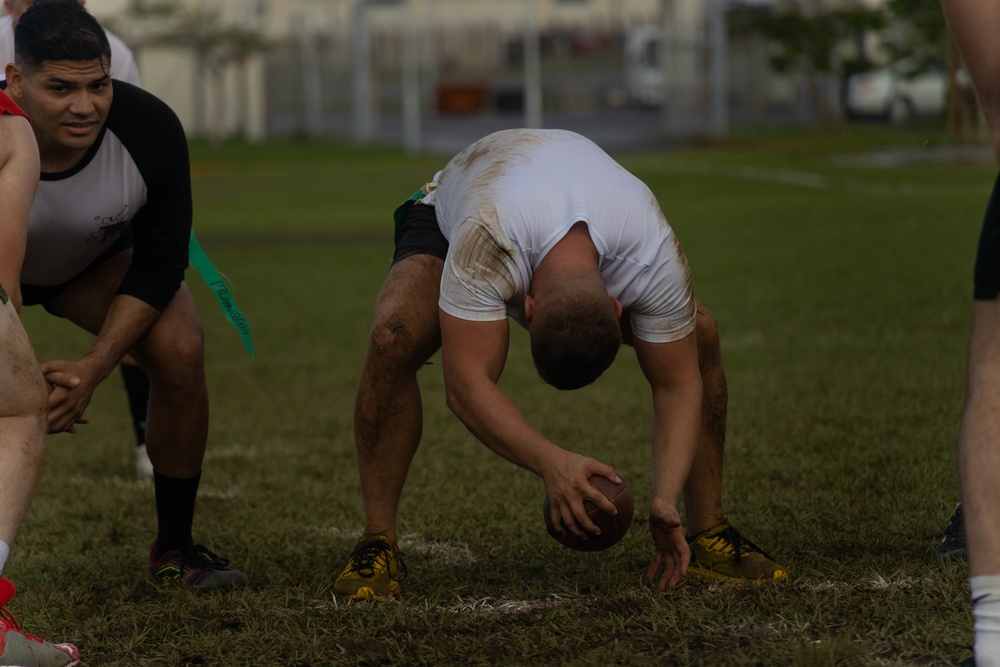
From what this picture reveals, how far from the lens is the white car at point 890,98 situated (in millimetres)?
39438

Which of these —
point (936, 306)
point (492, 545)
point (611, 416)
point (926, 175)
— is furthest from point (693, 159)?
point (492, 545)

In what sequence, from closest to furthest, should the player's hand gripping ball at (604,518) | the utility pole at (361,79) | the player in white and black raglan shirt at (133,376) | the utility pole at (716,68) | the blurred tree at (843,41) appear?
the player's hand gripping ball at (604,518)
the player in white and black raglan shirt at (133,376)
the blurred tree at (843,41)
the utility pole at (716,68)
the utility pole at (361,79)

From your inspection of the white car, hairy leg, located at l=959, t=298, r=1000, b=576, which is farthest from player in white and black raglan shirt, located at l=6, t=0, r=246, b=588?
the white car

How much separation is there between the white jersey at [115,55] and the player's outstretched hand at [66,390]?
156cm

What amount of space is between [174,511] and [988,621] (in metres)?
2.62

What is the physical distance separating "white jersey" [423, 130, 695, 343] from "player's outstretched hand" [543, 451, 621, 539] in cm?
44

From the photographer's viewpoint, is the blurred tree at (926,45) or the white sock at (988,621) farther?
the blurred tree at (926,45)

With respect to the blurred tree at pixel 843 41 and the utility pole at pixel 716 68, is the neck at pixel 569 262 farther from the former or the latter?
the utility pole at pixel 716 68

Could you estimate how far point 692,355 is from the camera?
3.88 metres

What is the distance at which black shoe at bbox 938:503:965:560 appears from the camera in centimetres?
401

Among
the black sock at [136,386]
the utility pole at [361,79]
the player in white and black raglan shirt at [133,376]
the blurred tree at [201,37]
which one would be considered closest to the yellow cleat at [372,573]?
the player in white and black raglan shirt at [133,376]

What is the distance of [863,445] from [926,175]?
52.1 feet

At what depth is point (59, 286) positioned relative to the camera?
14.9 feet

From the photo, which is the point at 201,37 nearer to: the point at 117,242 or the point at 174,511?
the point at 117,242
